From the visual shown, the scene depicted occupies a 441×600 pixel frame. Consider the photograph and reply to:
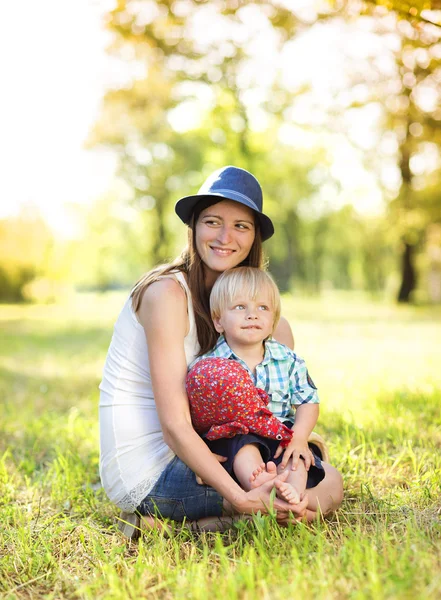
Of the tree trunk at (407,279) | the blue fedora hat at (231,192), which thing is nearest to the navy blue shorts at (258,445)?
the blue fedora hat at (231,192)

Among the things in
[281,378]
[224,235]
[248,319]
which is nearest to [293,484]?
[281,378]

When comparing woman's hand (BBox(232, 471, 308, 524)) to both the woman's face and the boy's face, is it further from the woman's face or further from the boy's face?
the woman's face

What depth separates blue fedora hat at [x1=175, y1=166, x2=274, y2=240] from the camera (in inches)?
130

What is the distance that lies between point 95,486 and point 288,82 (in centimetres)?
1698

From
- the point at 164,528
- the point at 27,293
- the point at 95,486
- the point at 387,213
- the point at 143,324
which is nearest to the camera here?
the point at 164,528

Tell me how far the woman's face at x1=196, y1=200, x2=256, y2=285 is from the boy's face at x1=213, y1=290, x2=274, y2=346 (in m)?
0.28

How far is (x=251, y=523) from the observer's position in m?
2.83

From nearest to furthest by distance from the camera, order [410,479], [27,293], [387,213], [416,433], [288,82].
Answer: [410,479] < [416,433] < [288,82] < [387,213] < [27,293]

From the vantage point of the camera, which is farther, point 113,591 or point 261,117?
point 261,117

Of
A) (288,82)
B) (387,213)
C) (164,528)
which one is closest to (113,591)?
(164,528)

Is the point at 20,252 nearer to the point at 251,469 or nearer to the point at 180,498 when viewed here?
the point at 180,498

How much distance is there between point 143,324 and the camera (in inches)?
125

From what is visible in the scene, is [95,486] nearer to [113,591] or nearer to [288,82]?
[113,591]

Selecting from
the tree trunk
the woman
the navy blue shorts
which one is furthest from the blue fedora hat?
the tree trunk
